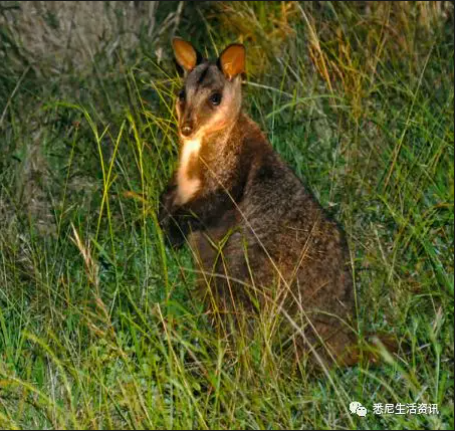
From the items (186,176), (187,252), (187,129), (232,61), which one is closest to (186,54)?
(232,61)

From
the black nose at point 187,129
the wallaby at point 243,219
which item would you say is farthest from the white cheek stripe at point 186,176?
the black nose at point 187,129

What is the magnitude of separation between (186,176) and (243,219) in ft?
1.97

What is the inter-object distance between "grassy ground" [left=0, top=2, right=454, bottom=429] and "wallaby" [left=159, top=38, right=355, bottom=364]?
0.53 feet

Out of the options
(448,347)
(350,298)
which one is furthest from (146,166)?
(448,347)

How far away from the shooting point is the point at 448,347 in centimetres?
470

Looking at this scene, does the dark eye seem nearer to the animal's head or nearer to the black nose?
the animal's head

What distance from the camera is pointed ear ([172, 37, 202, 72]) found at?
650cm

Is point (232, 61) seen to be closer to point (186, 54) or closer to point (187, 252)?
point (186, 54)

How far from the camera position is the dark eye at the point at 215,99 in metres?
6.32

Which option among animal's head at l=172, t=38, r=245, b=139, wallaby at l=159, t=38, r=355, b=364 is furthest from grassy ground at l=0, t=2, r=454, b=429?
animal's head at l=172, t=38, r=245, b=139

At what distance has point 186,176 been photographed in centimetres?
630

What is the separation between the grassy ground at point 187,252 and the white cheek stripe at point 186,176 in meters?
0.17

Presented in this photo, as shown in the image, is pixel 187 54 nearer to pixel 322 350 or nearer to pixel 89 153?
pixel 89 153

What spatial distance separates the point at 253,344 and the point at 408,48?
348 centimetres
